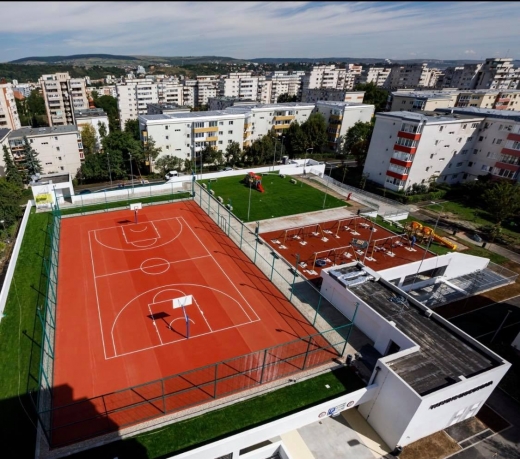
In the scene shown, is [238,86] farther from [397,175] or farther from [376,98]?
[397,175]

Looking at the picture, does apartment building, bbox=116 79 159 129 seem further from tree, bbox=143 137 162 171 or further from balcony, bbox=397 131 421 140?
balcony, bbox=397 131 421 140

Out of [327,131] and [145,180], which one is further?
[327,131]

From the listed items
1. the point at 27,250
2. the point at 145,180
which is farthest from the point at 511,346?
the point at 145,180

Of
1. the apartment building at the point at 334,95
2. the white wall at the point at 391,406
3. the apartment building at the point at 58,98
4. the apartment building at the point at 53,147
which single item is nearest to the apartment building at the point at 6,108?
the apartment building at the point at 58,98

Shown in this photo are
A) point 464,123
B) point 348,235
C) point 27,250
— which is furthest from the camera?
point 464,123

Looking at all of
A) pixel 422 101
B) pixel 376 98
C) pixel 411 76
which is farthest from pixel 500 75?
pixel 422 101

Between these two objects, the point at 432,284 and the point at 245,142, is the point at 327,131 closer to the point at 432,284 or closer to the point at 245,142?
the point at 245,142
